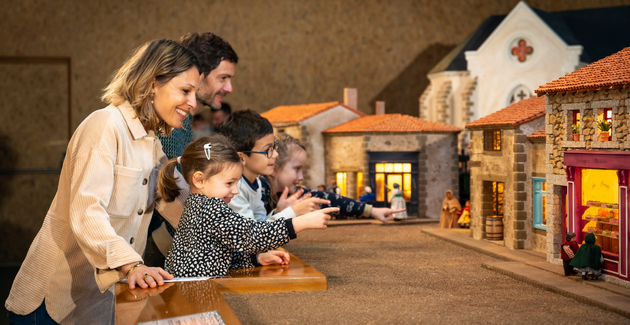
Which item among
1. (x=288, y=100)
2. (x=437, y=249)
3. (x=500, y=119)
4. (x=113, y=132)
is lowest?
(x=437, y=249)

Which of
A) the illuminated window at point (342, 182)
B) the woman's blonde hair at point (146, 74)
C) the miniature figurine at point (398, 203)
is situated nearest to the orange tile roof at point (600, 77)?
the woman's blonde hair at point (146, 74)

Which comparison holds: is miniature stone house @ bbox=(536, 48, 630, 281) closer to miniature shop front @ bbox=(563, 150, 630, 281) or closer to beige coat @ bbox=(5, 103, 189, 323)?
miniature shop front @ bbox=(563, 150, 630, 281)

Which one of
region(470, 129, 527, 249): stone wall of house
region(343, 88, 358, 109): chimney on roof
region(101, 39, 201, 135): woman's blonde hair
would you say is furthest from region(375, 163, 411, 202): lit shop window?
region(101, 39, 201, 135): woman's blonde hair

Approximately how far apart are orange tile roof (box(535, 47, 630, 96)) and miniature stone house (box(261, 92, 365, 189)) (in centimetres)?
1092

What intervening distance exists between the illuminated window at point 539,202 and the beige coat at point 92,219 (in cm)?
781

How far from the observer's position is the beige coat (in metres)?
2.56

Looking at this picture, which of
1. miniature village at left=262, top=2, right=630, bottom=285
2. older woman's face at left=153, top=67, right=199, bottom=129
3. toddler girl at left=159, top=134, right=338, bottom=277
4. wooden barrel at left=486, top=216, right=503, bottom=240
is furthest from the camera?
wooden barrel at left=486, top=216, right=503, bottom=240

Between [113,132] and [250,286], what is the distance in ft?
3.28

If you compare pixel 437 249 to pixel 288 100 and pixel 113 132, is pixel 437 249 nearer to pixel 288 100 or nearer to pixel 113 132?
pixel 113 132

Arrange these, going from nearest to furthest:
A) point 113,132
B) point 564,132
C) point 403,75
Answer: point 113,132
point 564,132
point 403,75

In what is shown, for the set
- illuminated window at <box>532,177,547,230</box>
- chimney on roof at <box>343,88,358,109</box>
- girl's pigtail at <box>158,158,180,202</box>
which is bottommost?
illuminated window at <box>532,177,547,230</box>

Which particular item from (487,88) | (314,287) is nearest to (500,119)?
(314,287)

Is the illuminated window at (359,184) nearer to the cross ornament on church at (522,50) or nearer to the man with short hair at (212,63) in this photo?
the cross ornament on church at (522,50)

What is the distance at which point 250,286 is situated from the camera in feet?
9.39
